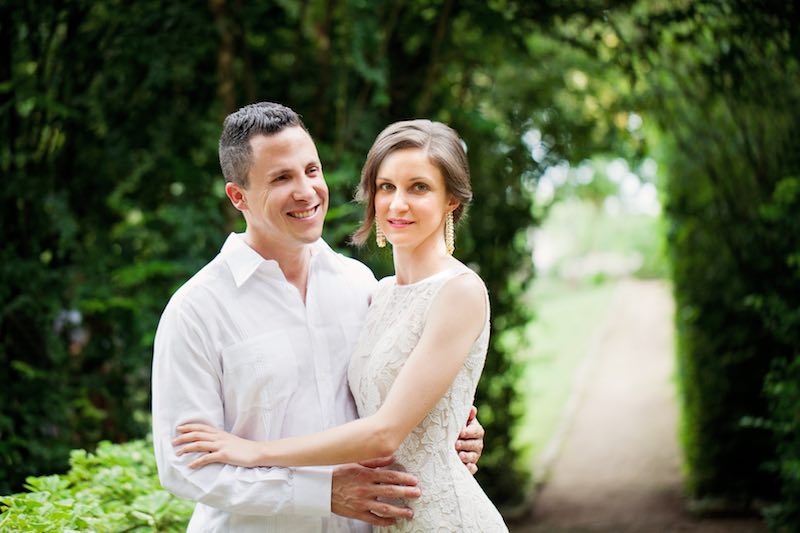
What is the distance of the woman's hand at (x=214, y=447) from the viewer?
6.84 feet

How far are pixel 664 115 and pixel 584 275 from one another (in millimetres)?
18838

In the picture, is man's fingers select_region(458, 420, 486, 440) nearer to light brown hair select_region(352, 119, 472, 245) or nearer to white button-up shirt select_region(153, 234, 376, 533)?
white button-up shirt select_region(153, 234, 376, 533)

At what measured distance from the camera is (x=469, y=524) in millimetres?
2189

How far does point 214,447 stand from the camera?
2096mm

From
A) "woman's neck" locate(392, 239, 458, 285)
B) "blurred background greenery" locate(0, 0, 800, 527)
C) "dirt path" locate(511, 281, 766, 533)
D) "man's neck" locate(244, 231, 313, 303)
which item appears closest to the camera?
"woman's neck" locate(392, 239, 458, 285)

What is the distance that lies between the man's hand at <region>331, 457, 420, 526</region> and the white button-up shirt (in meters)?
0.04

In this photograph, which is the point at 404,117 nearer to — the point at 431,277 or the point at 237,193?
the point at 237,193

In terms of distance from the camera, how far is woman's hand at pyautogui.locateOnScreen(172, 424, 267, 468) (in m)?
2.09

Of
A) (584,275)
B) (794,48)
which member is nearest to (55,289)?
(794,48)

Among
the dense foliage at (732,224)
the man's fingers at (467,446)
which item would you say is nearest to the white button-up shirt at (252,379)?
the man's fingers at (467,446)

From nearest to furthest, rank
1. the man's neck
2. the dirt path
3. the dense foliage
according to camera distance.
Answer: the man's neck < the dense foliage < the dirt path

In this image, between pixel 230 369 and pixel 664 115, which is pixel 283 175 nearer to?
pixel 230 369

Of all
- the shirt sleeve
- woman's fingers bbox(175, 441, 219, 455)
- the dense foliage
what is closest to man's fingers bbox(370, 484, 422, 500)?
the shirt sleeve

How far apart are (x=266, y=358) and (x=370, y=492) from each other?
445 mm
